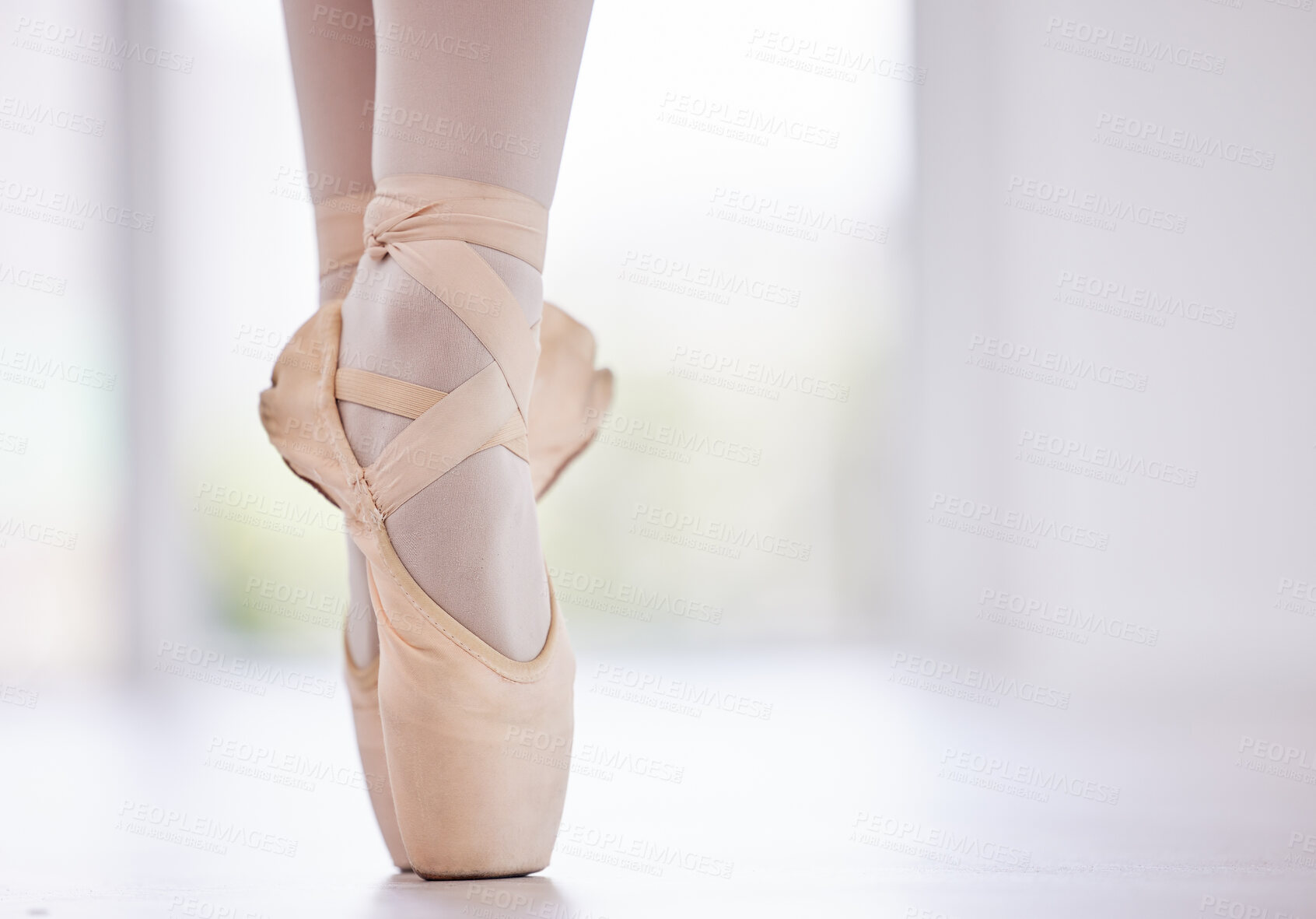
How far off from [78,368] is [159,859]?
5.74 feet

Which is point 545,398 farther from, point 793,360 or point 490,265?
point 793,360

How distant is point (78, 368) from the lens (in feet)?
6.79

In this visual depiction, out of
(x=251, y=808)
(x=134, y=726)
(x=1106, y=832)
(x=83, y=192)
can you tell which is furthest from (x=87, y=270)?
(x=1106, y=832)

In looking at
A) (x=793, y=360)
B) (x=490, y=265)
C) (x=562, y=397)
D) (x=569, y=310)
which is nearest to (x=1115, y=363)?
(x=793, y=360)

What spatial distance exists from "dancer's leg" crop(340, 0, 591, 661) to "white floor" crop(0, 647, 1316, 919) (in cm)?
15

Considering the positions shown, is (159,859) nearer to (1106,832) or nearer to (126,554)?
(1106,832)

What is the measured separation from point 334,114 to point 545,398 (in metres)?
0.26

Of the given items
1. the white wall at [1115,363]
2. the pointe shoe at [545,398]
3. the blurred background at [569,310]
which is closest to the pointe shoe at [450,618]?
the pointe shoe at [545,398]

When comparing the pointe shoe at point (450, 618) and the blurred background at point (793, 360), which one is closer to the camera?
the pointe shoe at point (450, 618)

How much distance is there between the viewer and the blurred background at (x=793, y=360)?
64.7 inches

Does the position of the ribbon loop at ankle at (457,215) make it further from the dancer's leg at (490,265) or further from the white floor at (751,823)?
the white floor at (751,823)

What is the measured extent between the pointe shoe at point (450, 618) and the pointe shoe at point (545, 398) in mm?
118

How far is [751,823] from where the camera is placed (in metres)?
0.66

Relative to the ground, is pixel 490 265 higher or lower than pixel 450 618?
higher
